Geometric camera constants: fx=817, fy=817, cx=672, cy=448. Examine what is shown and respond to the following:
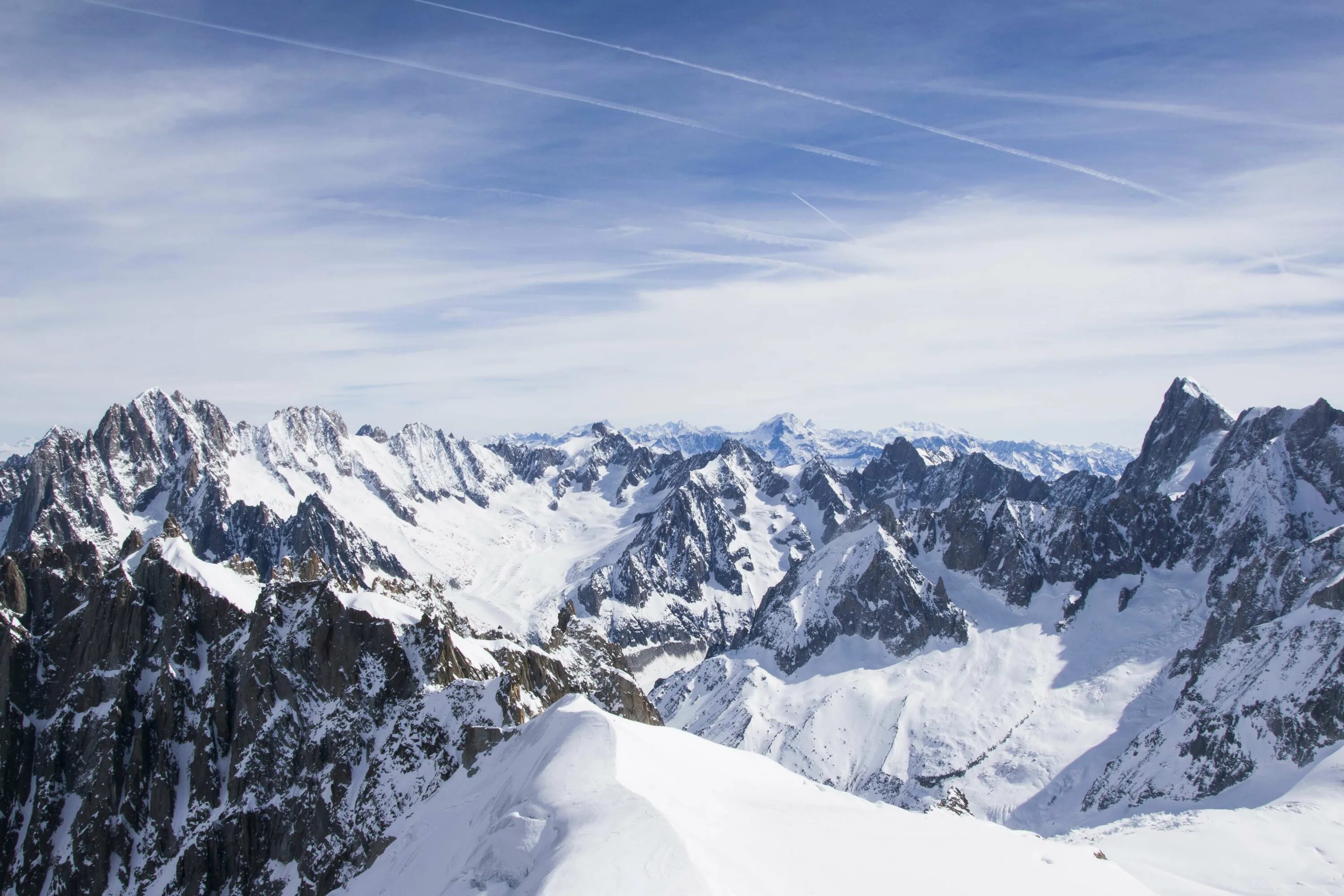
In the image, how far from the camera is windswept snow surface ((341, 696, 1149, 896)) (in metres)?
39.4

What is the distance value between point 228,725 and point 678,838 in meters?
78.7

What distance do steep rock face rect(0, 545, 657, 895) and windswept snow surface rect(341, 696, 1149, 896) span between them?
17.1m

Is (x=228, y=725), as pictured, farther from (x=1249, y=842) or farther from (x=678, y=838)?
(x=1249, y=842)

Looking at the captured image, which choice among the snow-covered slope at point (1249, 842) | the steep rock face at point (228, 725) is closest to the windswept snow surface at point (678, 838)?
the steep rock face at point (228, 725)

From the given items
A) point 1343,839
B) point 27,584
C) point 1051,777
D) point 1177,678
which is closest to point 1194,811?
point 1343,839

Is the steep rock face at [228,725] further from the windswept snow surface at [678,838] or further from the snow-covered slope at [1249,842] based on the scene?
the snow-covered slope at [1249,842]

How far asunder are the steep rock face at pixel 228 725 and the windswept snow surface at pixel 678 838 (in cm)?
1713

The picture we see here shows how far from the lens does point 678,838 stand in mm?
40500

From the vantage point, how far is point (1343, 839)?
98375 millimetres

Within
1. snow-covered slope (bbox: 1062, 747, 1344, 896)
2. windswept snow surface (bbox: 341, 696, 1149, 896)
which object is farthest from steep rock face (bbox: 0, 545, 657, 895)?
snow-covered slope (bbox: 1062, 747, 1344, 896)

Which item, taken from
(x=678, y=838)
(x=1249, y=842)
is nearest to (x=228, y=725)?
(x=678, y=838)

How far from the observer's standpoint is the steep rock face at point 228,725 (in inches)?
3221

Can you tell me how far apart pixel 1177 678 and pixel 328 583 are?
18873cm

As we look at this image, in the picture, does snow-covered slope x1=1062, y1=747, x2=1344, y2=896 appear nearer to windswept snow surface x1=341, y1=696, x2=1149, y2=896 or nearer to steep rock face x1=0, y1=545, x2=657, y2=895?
windswept snow surface x1=341, y1=696, x2=1149, y2=896
